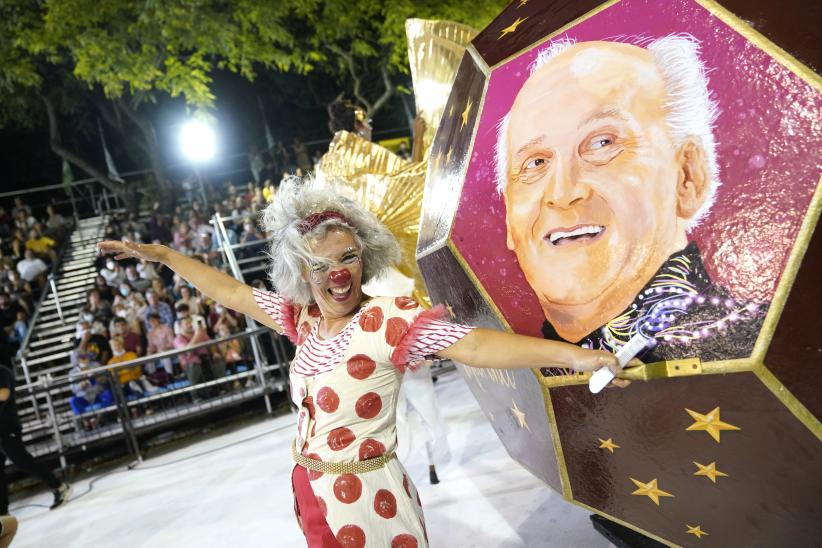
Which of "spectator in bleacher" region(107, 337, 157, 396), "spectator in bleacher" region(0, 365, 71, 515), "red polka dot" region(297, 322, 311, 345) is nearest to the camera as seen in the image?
"red polka dot" region(297, 322, 311, 345)

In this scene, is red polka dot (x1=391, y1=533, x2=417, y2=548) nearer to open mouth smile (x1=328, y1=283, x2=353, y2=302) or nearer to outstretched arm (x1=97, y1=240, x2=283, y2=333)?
open mouth smile (x1=328, y1=283, x2=353, y2=302)

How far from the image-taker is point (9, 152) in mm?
18203

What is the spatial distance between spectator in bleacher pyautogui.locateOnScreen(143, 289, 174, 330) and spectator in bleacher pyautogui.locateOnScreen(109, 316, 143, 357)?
0.40 metres

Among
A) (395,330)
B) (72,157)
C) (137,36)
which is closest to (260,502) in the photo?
(395,330)

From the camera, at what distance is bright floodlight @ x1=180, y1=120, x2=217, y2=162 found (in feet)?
41.7

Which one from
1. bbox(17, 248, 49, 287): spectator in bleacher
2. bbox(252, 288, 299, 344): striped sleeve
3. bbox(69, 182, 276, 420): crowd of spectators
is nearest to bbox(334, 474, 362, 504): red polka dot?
bbox(252, 288, 299, 344): striped sleeve

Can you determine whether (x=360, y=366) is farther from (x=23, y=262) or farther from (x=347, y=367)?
(x=23, y=262)

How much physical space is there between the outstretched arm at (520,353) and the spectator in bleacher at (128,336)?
7.45 m

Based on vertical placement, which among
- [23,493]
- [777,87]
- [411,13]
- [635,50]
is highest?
[411,13]

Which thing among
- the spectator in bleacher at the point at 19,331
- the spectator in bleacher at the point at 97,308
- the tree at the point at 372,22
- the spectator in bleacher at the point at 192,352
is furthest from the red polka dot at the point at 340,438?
the spectator in bleacher at the point at 19,331

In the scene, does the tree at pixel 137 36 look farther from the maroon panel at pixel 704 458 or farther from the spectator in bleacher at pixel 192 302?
the maroon panel at pixel 704 458

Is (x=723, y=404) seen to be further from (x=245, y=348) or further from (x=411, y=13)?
(x=411, y=13)

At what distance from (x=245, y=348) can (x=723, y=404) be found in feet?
23.7

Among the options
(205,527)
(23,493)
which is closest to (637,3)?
(205,527)
